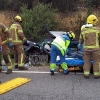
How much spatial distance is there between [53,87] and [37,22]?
671 centimetres

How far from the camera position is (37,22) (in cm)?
1321

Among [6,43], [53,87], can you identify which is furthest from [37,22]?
[53,87]

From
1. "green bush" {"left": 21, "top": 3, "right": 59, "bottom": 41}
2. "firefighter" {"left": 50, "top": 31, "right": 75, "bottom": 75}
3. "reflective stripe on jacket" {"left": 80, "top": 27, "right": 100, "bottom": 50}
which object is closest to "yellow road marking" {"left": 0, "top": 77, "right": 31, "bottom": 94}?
"firefighter" {"left": 50, "top": 31, "right": 75, "bottom": 75}

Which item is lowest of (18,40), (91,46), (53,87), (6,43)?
(53,87)

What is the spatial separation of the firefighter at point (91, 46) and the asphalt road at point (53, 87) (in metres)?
0.28

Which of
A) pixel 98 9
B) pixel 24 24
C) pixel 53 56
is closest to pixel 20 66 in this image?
pixel 53 56

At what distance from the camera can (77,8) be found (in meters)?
18.0

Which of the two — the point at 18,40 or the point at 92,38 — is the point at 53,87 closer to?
the point at 92,38

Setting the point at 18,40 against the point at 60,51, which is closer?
the point at 60,51

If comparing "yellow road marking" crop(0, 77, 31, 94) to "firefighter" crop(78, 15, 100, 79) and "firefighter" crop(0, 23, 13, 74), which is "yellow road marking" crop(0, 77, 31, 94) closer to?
"firefighter" crop(0, 23, 13, 74)

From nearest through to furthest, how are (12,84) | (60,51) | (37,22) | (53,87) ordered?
(53,87) → (12,84) → (60,51) → (37,22)

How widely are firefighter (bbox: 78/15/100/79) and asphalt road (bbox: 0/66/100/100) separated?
280 mm

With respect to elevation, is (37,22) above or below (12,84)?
above

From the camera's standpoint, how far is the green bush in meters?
12.8
